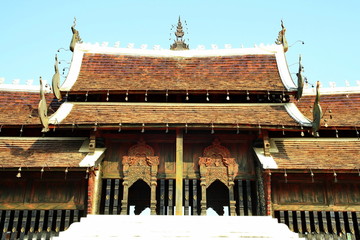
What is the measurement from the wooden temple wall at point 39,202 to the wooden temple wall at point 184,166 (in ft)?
3.56

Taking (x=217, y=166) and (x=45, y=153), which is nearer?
(x=45, y=153)

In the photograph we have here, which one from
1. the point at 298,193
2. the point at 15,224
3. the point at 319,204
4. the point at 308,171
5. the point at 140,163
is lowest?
the point at 15,224

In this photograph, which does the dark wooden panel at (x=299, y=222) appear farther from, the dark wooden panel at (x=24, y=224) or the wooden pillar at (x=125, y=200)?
the dark wooden panel at (x=24, y=224)

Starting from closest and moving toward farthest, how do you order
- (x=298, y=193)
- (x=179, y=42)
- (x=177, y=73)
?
1. (x=298, y=193)
2. (x=177, y=73)
3. (x=179, y=42)

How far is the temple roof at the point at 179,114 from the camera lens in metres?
15.1

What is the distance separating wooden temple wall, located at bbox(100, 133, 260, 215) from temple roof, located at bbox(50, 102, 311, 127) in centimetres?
70

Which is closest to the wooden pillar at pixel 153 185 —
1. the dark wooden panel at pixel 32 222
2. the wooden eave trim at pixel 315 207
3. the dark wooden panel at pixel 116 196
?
the dark wooden panel at pixel 116 196

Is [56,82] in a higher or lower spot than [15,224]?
higher

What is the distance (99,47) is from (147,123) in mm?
7298

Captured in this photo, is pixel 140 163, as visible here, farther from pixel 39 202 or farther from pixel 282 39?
pixel 282 39

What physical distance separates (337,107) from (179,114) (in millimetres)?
7070

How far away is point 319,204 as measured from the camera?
47.0 feet

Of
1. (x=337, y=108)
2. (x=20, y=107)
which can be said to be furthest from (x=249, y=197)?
(x=20, y=107)

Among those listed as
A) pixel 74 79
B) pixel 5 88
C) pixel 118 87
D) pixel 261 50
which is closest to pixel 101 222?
Result: pixel 118 87
